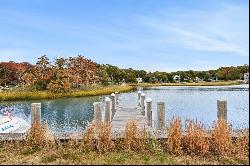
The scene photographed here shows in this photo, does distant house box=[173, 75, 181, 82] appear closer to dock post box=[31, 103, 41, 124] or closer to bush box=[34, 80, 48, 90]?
bush box=[34, 80, 48, 90]

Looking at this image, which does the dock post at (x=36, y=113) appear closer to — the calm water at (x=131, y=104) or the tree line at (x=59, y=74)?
the calm water at (x=131, y=104)

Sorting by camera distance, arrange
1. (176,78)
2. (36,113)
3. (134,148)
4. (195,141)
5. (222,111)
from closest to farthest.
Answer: (195,141)
(134,148)
(222,111)
(36,113)
(176,78)

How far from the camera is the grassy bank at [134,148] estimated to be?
27.0ft


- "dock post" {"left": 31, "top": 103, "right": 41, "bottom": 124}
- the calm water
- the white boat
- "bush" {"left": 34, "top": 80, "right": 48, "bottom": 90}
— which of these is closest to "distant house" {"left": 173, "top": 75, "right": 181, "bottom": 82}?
"bush" {"left": 34, "top": 80, "right": 48, "bottom": 90}

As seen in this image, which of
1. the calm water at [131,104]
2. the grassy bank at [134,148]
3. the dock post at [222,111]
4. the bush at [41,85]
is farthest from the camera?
the bush at [41,85]

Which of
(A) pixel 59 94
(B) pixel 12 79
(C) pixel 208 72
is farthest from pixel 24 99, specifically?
(C) pixel 208 72

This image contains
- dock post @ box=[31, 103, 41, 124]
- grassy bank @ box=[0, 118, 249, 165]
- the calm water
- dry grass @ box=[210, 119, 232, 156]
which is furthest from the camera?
the calm water

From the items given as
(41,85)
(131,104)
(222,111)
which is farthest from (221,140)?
(41,85)

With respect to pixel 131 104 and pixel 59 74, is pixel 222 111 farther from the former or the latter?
pixel 59 74

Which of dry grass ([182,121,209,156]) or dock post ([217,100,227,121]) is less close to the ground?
dock post ([217,100,227,121])

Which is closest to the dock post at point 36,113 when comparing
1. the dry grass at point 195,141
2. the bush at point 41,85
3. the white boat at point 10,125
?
the white boat at point 10,125

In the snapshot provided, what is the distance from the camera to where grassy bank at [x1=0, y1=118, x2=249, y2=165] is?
324 inches

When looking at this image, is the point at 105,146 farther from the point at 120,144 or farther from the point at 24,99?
the point at 24,99

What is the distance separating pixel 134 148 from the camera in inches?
367
